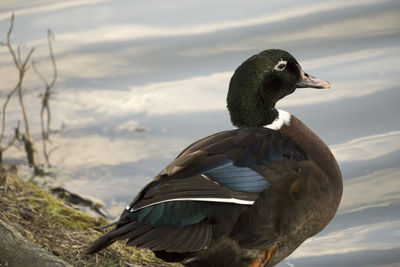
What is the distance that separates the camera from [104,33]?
883 centimetres

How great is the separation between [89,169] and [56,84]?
1.58 m

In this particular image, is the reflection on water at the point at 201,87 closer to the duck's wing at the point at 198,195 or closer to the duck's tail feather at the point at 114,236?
the duck's wing at the point at 198,195

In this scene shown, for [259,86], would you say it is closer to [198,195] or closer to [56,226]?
[198,195]

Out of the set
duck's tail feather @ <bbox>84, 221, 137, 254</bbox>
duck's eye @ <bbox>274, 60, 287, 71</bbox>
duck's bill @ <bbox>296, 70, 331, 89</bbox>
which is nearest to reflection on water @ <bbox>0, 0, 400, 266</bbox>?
duck's bill @ <bbox>296, 70, 331, 89</bbox>

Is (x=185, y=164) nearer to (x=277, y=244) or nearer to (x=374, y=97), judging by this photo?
(x=277, y=244)

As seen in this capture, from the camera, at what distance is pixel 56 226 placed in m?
4.96

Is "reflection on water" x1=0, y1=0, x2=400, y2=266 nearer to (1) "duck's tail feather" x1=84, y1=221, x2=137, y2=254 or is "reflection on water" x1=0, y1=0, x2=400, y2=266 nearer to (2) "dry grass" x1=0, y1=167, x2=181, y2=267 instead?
(2) "dry grass" x1=0, y1=167, x2=181, y2=267

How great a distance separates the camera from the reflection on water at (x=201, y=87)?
5969mm

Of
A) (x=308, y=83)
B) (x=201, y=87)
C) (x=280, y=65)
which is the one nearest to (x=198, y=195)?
(x=280, y=65)

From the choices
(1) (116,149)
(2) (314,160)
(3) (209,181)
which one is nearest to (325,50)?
(1) (116,149)

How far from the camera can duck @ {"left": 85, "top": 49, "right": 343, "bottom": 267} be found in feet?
12.5

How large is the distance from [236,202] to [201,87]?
369 centimetres

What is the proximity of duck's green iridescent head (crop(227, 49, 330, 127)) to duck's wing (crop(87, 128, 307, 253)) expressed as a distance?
1.44 feet

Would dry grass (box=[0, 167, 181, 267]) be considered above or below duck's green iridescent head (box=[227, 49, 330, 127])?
below
